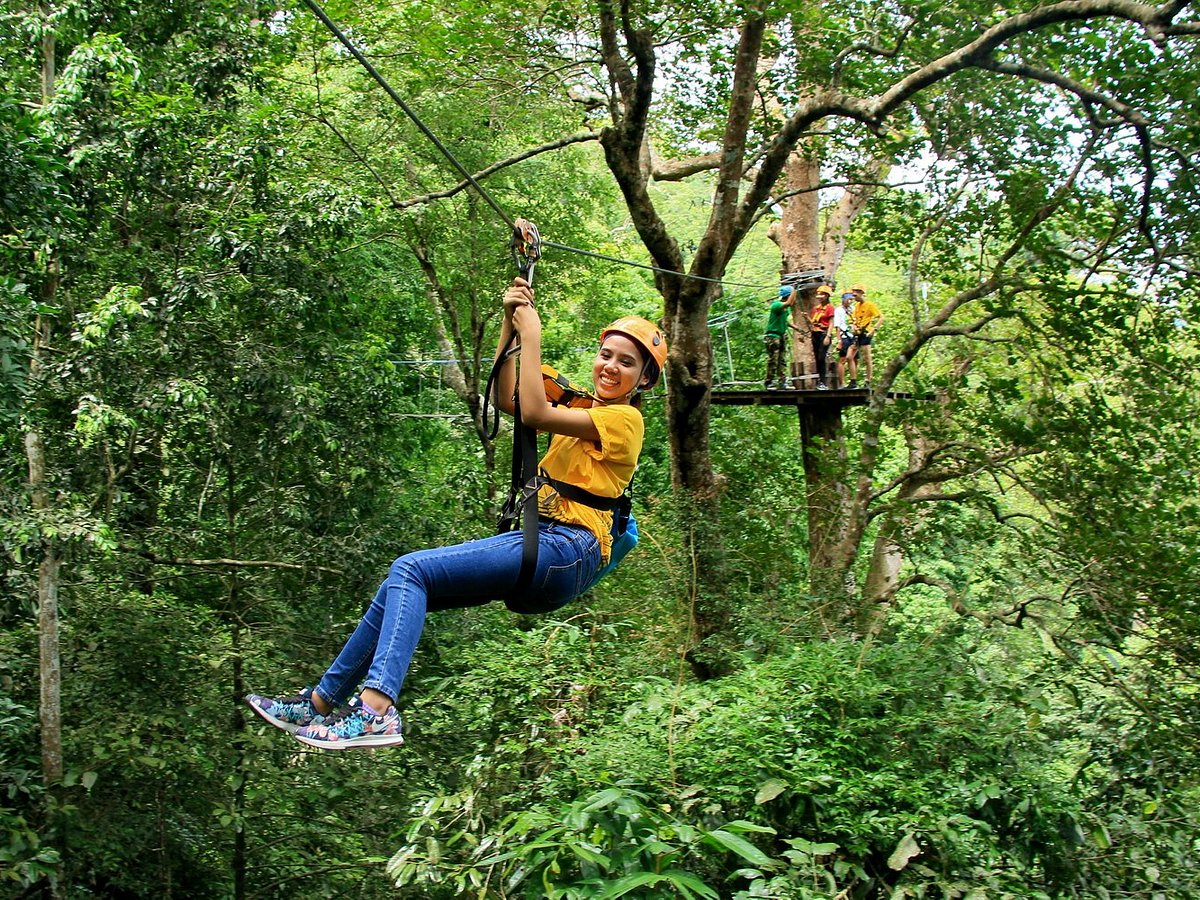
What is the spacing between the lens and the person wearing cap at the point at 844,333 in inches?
386

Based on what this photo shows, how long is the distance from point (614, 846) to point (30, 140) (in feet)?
11.5

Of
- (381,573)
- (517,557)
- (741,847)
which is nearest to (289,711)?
(517,557)

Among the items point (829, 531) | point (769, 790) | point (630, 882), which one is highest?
point (829, 531)

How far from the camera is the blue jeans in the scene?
287 centimetres

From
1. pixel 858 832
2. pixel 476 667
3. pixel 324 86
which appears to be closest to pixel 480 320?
pixel 324 86

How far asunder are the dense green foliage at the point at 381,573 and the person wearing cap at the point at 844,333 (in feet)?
5.89

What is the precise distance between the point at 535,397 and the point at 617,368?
0.44m

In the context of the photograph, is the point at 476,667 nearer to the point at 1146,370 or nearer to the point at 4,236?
the point at 4,236

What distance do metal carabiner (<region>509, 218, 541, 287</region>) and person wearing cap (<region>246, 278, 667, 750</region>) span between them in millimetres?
132

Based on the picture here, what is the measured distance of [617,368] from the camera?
3.41 meters

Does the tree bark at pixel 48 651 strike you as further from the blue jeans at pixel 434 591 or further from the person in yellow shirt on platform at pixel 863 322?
the person in yellow shirt on platform at pixel 863 322

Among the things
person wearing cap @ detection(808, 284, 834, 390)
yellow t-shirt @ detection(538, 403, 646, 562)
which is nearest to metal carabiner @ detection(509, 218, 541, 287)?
yellow t-shirt @ detection(538, 403, 646, 562)

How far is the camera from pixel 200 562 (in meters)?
6.00

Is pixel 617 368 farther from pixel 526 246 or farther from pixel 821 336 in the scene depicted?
pixel 821 336
